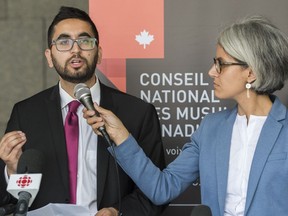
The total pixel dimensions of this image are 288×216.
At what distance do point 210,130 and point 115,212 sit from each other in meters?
0.50

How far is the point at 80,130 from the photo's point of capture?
271cm

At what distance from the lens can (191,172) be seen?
99.9 inches

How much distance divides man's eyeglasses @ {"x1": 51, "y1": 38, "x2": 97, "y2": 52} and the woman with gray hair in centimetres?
50

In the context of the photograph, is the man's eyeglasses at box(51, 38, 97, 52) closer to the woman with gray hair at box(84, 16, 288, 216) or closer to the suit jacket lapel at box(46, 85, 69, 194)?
the suit jacket lapel at box(46, 85, 69, 194)

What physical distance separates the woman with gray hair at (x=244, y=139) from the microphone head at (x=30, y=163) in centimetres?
32

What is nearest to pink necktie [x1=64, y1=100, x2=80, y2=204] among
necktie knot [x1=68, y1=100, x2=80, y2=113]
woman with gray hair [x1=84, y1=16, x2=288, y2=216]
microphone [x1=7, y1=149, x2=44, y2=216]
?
necktie knot [x1=68, y1=100, x2=80, y2=113]

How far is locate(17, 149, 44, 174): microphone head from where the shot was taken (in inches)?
77.8

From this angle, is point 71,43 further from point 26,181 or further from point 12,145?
point 26,181

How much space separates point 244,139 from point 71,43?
84 cm

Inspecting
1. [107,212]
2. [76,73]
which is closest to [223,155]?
[107,212]

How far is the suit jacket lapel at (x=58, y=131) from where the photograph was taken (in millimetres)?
2635

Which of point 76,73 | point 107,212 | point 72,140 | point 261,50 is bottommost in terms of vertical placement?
point 107,212

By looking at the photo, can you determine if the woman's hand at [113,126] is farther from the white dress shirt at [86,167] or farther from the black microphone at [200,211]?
the black microphone at [200,211]

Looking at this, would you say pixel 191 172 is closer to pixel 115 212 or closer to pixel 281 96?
pixel 115 212
